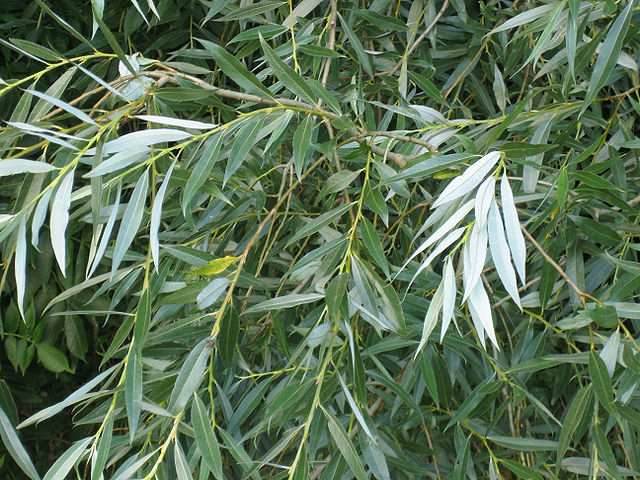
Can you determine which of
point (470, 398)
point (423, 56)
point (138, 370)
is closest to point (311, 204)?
point (423, 56)

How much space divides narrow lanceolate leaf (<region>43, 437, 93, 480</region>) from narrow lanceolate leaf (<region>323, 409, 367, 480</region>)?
0.70 feet

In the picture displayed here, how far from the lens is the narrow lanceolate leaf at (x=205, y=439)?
0.55m

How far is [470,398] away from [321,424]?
0.72 feet

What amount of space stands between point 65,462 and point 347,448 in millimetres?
238

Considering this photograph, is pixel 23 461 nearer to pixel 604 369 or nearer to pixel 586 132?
pixel 604 369

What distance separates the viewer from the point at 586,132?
112 centimetres

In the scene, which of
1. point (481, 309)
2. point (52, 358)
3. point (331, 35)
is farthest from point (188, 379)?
point (52, 358)

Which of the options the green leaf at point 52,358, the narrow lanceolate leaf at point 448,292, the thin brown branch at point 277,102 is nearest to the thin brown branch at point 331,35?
Answer: the thin brown branch at point 277,102

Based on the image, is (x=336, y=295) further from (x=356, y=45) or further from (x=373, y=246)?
(x=356, y=45)

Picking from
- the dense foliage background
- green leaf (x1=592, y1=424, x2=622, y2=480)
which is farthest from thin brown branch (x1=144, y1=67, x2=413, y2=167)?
Result: green leaf (x1=592, y1=424, x2=622, y2=480)

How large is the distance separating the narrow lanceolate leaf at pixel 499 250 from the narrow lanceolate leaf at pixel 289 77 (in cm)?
21

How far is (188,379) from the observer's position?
1.91 feet

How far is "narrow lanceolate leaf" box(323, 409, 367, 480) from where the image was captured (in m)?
0.57

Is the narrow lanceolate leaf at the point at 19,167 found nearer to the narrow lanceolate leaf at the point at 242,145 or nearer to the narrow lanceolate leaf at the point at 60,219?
the narrow lanceolate leaf at the point at 60,219
